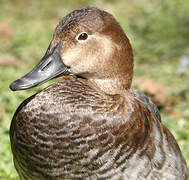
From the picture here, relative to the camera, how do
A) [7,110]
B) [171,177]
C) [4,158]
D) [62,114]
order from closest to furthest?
[62,114] → [171,177] → [4,158] → [7,110]

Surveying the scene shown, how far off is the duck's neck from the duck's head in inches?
0.9

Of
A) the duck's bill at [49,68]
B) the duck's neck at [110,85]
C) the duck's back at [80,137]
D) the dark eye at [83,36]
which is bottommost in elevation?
the duck's back at [80,137]

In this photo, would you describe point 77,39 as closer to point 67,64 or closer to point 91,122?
point 67,64

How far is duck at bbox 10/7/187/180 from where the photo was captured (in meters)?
2.49

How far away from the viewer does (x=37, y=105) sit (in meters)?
2.54

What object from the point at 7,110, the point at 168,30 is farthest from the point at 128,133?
the point at 168,30

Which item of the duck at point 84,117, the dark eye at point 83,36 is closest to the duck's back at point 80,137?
the duck at point 84,117

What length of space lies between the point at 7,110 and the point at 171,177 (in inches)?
81.5

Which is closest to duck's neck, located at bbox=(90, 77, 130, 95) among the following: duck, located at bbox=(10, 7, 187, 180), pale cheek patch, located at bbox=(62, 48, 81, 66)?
duck, located at bbox=(10, 7, 187, 180)

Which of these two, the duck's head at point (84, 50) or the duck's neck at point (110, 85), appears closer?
the duck's head at point (84, 50)

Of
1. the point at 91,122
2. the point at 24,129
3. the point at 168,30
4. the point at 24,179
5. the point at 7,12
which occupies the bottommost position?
the point at 24,179

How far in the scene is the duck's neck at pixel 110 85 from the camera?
272cm

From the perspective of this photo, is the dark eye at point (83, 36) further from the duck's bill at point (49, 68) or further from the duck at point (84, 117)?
the duck's bill at point (49, 68)

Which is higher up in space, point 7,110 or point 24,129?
point 7,110
